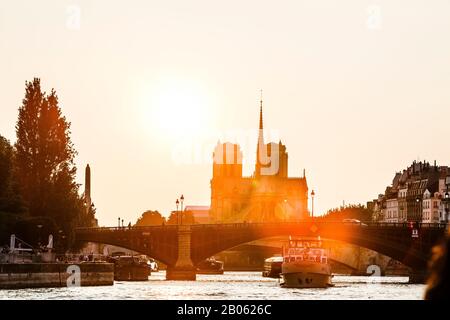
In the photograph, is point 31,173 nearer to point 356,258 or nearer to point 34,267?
point 34,267

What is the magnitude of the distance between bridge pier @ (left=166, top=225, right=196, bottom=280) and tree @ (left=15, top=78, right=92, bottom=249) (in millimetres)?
27610

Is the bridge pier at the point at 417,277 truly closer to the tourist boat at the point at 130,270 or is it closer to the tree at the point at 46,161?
the tourist boat at the point at 130,270

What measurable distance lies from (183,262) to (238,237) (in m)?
6.33

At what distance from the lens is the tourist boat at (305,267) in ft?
341

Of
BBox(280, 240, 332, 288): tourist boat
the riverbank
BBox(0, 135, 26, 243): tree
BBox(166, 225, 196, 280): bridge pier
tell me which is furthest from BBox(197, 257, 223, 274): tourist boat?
BBox(0, 135, 26, 243): tree

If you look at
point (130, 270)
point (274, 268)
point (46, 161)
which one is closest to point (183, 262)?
point (274, 268)

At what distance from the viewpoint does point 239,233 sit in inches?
5359

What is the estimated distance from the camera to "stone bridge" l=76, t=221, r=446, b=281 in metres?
124

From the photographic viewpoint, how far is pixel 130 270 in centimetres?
12694

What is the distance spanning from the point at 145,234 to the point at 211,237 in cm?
689

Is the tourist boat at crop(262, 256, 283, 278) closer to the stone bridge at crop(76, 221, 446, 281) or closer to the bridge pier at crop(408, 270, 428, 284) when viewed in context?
the stone bridge at crop(76, 221, 446, 281)

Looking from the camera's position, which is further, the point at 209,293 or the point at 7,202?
the point at 7,202

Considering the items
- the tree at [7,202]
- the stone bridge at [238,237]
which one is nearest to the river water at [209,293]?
the tree at [7,202]

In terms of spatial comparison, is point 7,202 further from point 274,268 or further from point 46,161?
point 274,268
